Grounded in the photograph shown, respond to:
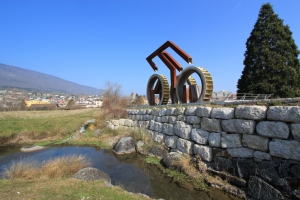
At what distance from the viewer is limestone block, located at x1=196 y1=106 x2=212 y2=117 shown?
722 centimetres

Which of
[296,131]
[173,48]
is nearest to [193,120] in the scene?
[296,131]

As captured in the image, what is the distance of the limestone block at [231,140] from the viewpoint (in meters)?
6.16

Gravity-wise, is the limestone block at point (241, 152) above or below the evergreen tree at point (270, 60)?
below

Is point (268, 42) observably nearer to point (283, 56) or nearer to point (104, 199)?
point (283, 56)

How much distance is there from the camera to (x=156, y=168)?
27.7ft

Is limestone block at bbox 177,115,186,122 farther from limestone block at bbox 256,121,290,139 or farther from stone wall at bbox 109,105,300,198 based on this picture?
limestone block at bbox 256,121,290,139

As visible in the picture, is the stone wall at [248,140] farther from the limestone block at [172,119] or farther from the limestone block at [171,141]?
the limestone block at [172,119]

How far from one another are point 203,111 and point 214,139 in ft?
3.65

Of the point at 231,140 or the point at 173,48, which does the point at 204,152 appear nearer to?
the point at 231,140

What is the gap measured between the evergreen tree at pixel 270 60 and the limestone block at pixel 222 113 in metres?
11.6

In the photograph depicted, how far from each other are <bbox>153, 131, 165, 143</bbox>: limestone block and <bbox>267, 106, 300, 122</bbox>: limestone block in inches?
229

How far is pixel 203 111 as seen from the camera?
7.47m

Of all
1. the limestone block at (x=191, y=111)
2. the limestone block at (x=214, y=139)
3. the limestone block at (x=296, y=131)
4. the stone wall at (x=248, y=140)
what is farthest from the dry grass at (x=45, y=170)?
the limestone block at (x=296, y=131)

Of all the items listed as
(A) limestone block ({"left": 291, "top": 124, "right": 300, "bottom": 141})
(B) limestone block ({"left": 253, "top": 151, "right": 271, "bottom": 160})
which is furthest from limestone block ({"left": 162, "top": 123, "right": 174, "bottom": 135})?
(A) limestone block ({"left": 291, "top": 124, "right": 300, "bottom": 141})
